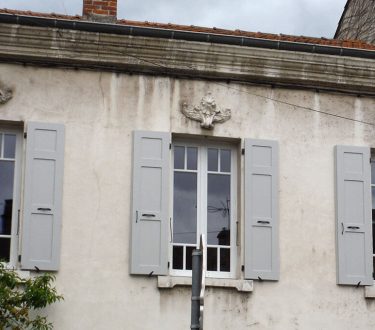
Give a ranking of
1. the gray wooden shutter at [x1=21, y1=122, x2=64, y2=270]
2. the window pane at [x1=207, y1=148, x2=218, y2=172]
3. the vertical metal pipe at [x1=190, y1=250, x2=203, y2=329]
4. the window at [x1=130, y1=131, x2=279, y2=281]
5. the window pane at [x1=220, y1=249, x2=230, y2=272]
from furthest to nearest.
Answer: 1. the window pane at [x1=207, y1=148, x2=218, y2=172]
2. the window pane at [x1=220, y1=249, x2=230, y2=272]
3. the window at [x1=130, y1=131, x2=279, y2=281]
4. the gray wooden shutter at [x1=21, y1=122, x2=64, y2=270]
5. the vertical metal pipe at [x1=190, y1=250, x2=203, y2=329]

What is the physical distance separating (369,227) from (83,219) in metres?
3.88

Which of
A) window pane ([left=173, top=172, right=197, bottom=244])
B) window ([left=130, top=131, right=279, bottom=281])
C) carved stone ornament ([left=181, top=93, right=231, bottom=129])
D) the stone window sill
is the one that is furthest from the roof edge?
the stone window sill

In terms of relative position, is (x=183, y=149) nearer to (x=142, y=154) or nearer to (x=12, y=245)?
(x=142, y=154)

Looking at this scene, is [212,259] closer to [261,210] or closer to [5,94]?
[261,210]

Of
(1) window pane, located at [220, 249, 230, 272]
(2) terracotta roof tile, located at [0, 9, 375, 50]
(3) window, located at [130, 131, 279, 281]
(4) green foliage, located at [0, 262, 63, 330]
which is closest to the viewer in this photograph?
(4) green foliage, located at [0, 262, 63, 330]

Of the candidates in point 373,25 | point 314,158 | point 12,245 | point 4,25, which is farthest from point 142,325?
point 373,25

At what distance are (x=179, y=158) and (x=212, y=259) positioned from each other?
1423 mm

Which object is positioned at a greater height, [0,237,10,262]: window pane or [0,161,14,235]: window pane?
[0,161,14,235]: window pane

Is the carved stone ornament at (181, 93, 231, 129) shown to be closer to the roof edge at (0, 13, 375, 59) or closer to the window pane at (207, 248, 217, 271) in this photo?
the roof edge at (0, 13, 375, 59)

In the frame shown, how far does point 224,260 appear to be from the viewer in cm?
1387

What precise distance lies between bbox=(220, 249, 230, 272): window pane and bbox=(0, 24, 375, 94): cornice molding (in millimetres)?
2335

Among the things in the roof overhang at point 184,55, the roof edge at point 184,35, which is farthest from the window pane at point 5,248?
the roof edge at point 184,35

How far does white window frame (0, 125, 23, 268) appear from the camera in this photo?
13.1m

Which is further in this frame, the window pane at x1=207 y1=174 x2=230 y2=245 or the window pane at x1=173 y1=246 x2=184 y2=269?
the window pane at x1=207 y1=174 x2=230 y2=245
